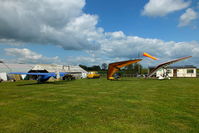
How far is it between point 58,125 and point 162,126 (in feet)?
11.6

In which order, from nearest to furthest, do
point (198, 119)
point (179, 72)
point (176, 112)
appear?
point (198, 119) → point (176, 112) → point (179, 72)

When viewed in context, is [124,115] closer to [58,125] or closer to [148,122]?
[148,122]

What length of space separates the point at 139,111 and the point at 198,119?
2.21 metres

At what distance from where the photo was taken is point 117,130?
163 inches

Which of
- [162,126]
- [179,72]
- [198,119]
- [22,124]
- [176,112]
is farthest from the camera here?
[179,72]

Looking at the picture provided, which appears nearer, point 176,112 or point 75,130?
point 75,130

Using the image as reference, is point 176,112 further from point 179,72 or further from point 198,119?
point 179,72

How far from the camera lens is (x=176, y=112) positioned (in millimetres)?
5895

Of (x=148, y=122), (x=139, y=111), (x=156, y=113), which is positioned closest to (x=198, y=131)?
(x=148, y=122)

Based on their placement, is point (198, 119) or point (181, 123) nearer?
point (181, 123)

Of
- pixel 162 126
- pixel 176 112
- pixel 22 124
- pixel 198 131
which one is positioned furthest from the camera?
pixel 176 112

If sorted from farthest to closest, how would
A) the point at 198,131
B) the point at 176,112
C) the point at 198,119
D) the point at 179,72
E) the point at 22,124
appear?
the point at 179,72, the point at 176,112, the point at 198,119, the point at 22,124, the point at 198,131

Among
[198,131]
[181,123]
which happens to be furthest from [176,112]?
[198,131]

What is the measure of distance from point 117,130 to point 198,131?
8.07ft
